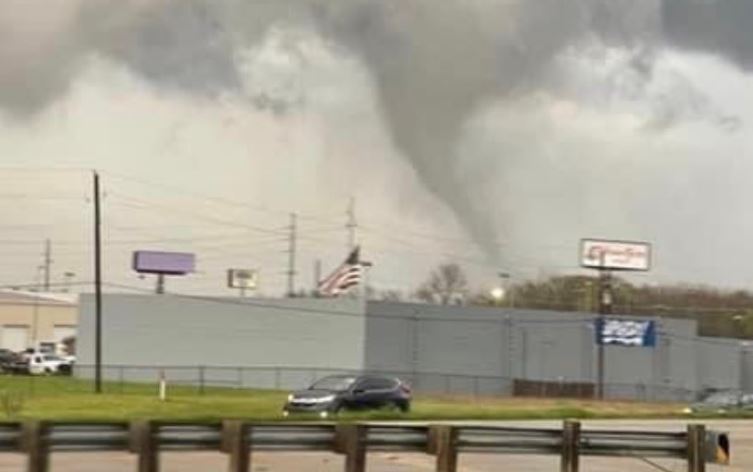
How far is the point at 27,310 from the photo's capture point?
15325cm

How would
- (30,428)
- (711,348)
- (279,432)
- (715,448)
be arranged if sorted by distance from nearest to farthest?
(30,428) < (279,432) < (715,448) < (711,348)

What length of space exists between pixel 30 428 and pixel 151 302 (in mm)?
81307

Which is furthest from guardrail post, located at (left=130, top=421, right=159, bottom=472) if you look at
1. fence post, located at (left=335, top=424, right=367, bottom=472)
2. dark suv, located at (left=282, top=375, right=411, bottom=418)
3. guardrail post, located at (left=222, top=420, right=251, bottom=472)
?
dark suv, located at (left=282, top=375, right=411, bottom=418)

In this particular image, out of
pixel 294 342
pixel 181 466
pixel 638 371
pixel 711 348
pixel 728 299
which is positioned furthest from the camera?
pixel 728 299

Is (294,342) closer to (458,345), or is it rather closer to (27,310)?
(458,345)

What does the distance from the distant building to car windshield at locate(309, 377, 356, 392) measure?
105 metres

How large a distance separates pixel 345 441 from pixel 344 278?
84602 millimetres

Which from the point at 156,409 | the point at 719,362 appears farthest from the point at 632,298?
the point at 156,409

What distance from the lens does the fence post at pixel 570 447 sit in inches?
758

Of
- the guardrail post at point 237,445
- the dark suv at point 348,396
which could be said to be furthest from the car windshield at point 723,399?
the guardrail post at point 237,445

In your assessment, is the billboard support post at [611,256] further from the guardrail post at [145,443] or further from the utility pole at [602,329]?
the guardrail post at [145,443]

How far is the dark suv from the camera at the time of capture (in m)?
44.5

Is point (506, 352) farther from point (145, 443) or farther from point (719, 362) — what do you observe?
point (145, 443)

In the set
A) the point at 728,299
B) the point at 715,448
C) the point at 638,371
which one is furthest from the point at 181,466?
the point at 728,299
